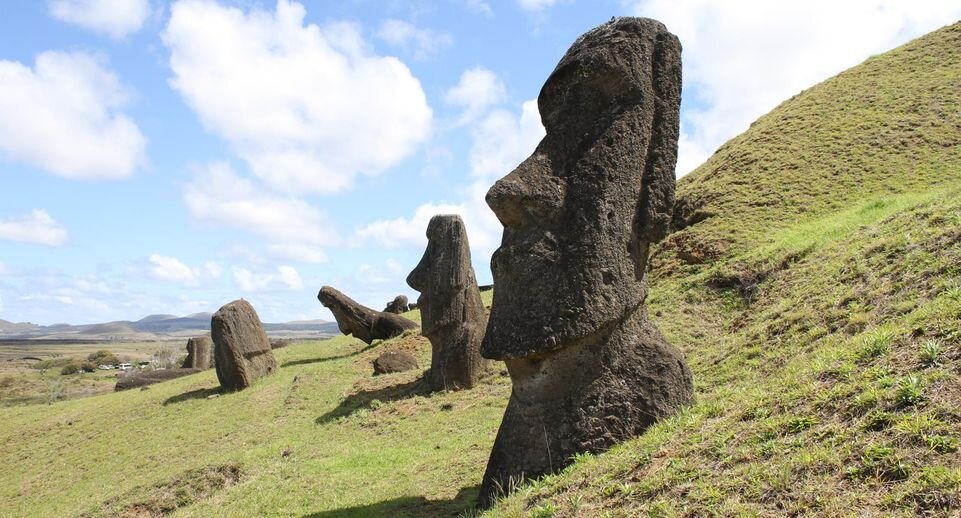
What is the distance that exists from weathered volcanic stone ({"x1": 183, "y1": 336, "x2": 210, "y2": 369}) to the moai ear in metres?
29.6

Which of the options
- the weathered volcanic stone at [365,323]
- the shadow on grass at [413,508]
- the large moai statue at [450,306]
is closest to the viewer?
the shadow on grass at [413,508]

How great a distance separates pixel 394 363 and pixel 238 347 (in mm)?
5011

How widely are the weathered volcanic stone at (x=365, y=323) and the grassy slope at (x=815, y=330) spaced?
9.47 metres

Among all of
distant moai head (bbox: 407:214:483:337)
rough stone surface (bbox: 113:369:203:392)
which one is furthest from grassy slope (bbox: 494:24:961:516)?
rough stone surface (bbox: 113:369:203:392)

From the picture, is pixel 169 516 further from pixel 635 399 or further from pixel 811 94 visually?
pixel 811 94

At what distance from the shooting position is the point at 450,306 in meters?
15.1

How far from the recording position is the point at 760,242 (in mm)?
18391

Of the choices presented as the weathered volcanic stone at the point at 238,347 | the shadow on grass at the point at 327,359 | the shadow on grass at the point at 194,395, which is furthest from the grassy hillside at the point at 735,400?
the weathered volcanic stone at the point at 238,347

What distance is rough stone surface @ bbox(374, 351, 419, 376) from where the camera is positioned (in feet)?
58.6

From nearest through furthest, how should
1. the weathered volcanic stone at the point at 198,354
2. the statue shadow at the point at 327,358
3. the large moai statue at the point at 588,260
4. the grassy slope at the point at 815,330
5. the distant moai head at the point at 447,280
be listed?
the grassy slope at the point at 815,330
the large moai statue at the point at 588,260
the distant moai head at the point at 447,280
the statue shadow at the point at 327,358
the weathered volcanic stone at the point at 198,354

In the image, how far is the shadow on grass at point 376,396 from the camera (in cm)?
1438

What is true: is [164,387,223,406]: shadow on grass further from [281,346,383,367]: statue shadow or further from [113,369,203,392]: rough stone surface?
[113,369,203,392]: rough stone surface

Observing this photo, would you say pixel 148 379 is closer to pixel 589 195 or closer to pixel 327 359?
pixel 327 359

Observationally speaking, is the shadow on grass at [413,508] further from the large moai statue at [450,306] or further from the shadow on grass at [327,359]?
the shadow on grass at [327,359]
